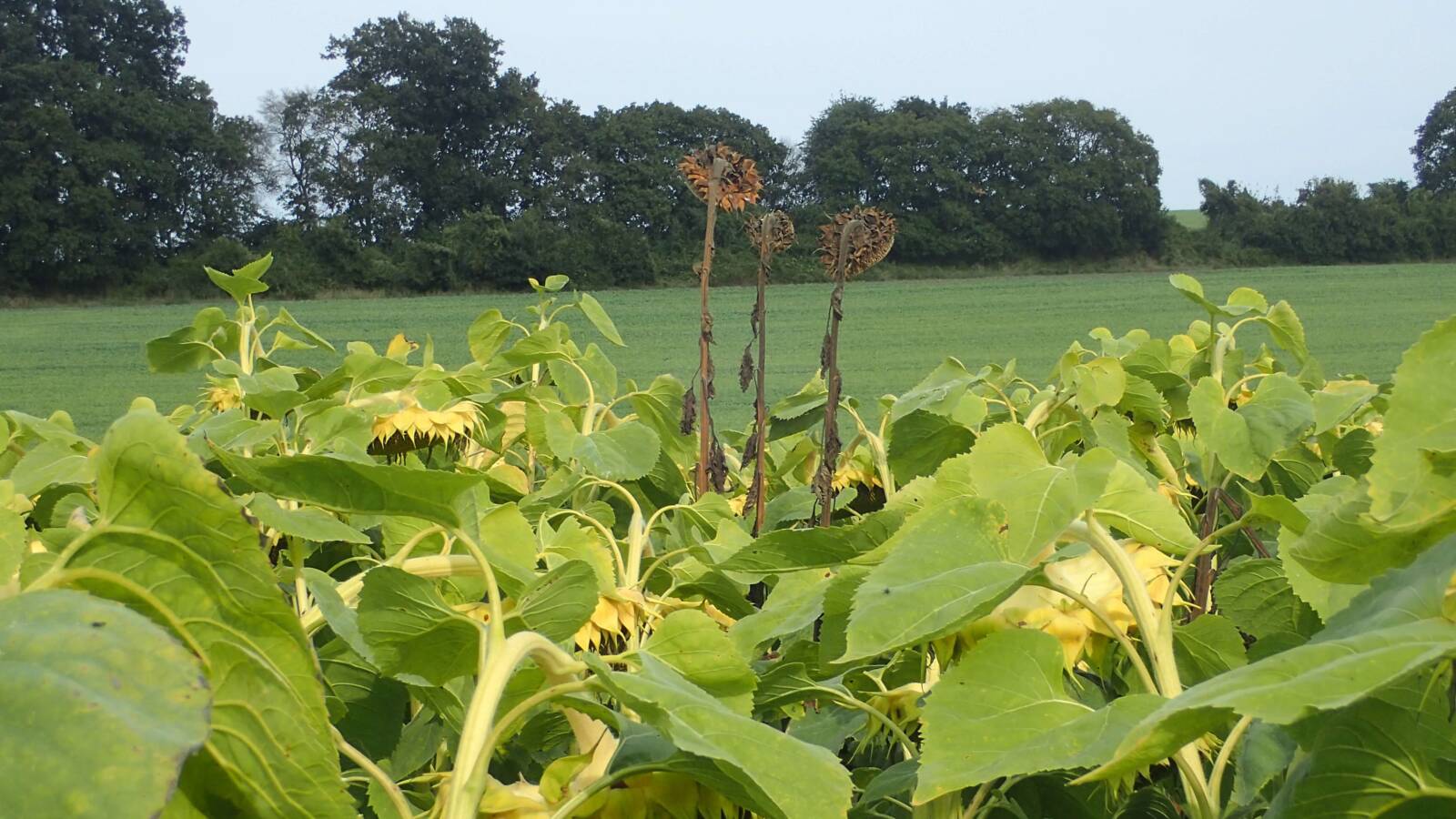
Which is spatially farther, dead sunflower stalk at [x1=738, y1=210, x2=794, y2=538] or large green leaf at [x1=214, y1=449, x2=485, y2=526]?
dead sunflower stalk at [x1=738, y1=210, x2=794, y2=538]

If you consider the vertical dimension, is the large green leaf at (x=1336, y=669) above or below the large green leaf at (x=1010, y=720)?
above

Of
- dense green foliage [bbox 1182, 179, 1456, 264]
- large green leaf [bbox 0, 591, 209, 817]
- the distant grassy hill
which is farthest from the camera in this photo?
the distant grassy hill

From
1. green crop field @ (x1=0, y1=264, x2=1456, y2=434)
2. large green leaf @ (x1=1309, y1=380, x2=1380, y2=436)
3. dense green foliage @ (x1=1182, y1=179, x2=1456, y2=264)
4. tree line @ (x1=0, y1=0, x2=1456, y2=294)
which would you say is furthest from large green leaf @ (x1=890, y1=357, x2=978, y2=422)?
dense green foliage @ (x1=1182, y1=179, x2=1456, y2=264)

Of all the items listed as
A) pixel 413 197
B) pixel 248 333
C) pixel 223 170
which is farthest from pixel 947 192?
pixel 248 333

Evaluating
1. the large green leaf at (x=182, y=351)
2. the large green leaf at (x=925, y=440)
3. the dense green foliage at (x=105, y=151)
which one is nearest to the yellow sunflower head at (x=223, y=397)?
the large green leaf at (x=182, y=351)

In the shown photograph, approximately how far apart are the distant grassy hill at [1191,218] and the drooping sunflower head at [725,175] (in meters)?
22.9

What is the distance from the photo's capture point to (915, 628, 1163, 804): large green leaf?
28cm

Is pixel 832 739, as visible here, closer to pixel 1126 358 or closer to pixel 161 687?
pixel 161 687

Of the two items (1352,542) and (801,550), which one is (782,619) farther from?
(1352,542)

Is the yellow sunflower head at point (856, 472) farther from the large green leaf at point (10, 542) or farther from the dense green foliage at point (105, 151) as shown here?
the dense green foliage at point (105, 151)

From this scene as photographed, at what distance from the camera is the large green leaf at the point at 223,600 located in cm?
23

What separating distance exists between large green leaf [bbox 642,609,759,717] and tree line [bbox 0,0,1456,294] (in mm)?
15205

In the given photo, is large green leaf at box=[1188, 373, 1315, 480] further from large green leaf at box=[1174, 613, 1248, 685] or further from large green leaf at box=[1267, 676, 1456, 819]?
large green leaf at box=[1267, 676, 1456, 819]

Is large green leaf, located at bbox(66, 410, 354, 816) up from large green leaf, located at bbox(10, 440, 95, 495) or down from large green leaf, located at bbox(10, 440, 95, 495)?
up
